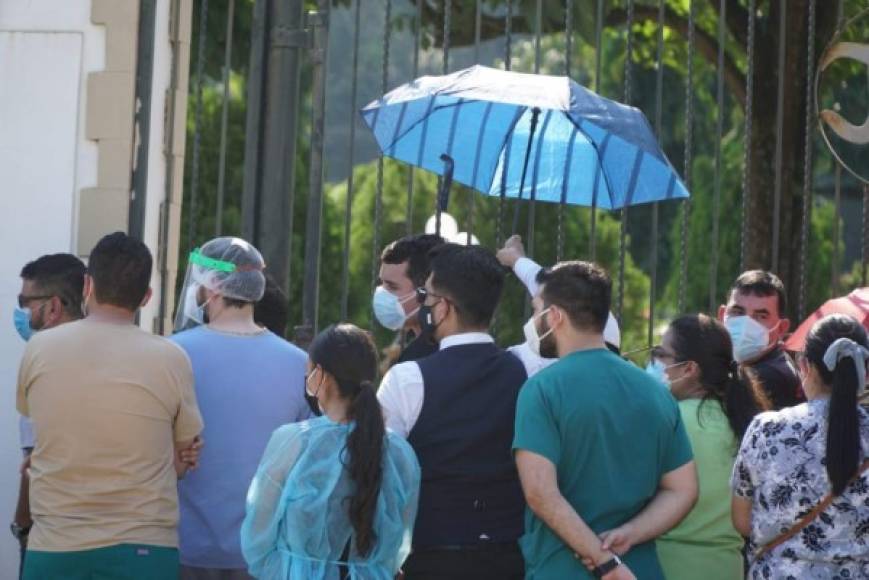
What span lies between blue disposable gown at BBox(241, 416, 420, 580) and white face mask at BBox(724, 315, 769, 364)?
189 centimetres

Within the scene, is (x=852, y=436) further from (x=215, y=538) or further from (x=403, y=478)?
(x=215, y=538)

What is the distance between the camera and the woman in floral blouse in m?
4.36

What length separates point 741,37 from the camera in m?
9.96

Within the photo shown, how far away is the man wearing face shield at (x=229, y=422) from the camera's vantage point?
4.85 metres

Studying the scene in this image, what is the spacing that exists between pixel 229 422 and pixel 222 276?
47cm

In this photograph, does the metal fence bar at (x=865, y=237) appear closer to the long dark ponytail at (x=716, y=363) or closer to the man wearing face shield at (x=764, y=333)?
the man wearing face shield at (x=764, y=333)

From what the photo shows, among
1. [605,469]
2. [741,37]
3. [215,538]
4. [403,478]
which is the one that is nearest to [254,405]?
[215,538]

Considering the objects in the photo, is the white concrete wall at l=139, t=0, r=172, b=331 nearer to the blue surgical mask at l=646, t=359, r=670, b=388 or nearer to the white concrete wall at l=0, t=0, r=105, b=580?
the white concrete wall at l=0, t=0, r=105, b=580

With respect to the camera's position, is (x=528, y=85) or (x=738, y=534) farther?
(x=528, y=85)

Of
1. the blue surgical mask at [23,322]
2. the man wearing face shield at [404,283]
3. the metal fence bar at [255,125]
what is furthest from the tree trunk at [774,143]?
the blue surgical mask at [23,322]

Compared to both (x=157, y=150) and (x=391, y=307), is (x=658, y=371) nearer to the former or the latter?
(x=391, y=307)

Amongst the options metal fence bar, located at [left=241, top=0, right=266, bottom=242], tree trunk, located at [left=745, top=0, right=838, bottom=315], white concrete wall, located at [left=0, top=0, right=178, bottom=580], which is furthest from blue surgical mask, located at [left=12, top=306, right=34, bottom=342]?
tree trunk, located at [left=745, top=0, right=838, bottom=315]

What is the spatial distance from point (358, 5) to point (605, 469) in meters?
3.27

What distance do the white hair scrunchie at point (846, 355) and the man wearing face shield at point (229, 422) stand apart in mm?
1596
